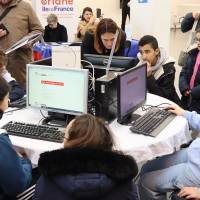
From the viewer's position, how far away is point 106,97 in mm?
2201

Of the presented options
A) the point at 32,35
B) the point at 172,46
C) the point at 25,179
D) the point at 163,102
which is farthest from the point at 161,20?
the point at 25,179

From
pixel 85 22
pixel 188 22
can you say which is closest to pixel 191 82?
pixel 188 22

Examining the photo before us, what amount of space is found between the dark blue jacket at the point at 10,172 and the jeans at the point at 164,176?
760 mm

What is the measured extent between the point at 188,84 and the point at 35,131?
1.75 meters

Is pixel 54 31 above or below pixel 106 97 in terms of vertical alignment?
below

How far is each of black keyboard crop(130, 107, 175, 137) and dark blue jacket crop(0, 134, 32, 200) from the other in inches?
28.6

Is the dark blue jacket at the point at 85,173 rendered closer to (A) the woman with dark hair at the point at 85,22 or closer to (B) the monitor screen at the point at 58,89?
(B) the monitor screen at the point at 58,89

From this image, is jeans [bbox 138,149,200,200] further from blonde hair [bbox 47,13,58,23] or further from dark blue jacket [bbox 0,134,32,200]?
blonde hair [bbox 47,13,58,23]

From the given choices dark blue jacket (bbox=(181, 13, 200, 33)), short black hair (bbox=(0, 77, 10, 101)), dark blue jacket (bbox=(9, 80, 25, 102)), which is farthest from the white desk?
dark blue jacket (bbox=(181, 13, 200, 33))

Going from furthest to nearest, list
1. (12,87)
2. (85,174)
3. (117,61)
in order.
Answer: (12,87), (117,61), (85,174)

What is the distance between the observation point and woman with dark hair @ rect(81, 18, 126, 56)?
3.45 m

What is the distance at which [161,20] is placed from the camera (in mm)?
4812

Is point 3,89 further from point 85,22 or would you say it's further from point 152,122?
point 85,22

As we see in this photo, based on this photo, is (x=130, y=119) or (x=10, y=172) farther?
(x=130, y=119)
